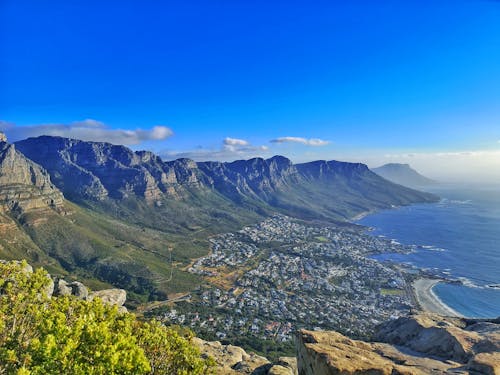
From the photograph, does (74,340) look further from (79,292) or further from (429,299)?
(429,299)

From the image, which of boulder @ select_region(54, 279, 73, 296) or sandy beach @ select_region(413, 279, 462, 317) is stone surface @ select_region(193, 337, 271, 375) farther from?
sandy beach @ select_region(413, 279, 462, 317)

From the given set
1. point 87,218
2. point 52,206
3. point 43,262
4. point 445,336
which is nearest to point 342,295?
point 445,336

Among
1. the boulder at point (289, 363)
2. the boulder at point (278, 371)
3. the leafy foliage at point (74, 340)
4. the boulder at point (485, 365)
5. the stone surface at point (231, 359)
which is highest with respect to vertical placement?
the leafy foliage at point (74, 340)

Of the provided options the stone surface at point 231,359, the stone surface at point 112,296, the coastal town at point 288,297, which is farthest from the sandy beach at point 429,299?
the stone surface at point 112,296

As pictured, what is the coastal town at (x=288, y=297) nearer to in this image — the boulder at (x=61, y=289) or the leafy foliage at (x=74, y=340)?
the boulder at (x=61, y=289)

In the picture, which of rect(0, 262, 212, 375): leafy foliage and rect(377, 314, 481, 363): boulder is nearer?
rect(0, 262, 212, 375): leafy foliage

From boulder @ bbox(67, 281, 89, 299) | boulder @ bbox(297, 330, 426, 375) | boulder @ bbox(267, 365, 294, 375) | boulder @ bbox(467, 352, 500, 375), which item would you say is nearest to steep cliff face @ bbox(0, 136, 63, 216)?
boulder @ bbox(67, 281, 89, 299)
